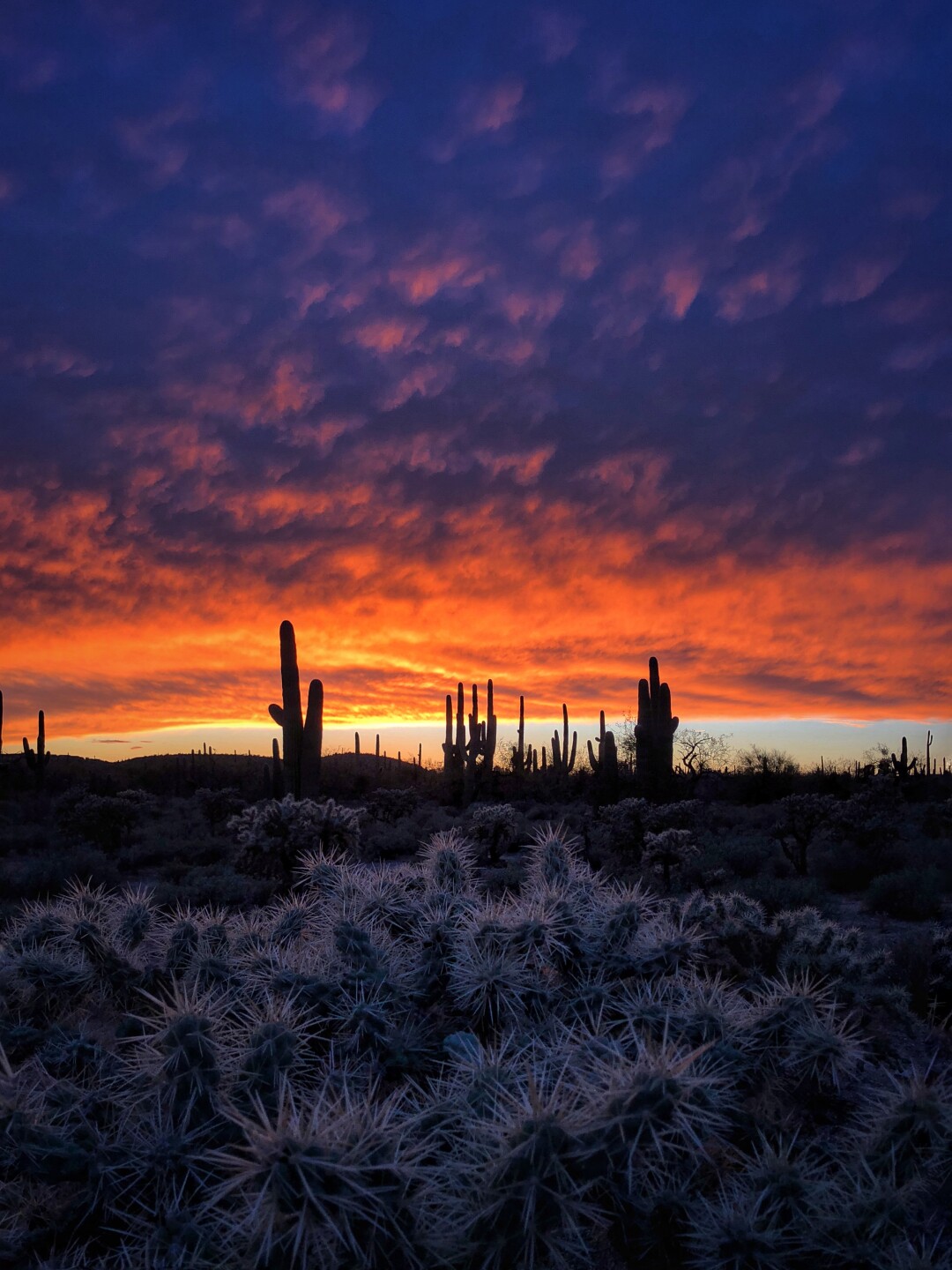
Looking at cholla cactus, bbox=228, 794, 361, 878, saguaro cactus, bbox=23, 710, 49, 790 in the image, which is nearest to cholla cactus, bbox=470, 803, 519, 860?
cholla cactus, bbox=228, 794, 361, 878

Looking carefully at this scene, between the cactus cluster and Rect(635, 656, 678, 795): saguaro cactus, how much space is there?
21737mm

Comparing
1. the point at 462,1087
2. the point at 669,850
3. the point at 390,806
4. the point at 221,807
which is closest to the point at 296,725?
the point at 221,807

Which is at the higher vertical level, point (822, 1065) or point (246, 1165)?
point (246, 1165)

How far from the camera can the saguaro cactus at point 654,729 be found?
1033 inches

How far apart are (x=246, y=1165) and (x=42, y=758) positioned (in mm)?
37811

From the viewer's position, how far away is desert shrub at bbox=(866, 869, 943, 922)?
35.0ft

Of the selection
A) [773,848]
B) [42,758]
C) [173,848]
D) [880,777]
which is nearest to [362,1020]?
[773,848]

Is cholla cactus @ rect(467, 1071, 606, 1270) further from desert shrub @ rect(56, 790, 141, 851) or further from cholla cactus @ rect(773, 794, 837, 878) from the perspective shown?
desert shrub @ rect(56, 790, 141, 851)

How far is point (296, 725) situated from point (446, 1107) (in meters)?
18.8

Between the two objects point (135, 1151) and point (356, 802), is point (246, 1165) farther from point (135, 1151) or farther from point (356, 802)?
point (356, 802)

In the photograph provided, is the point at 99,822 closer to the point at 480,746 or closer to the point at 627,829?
the point at 627,829

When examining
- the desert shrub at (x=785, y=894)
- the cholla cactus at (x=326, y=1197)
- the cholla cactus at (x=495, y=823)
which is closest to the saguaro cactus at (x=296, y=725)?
the cholla cactus at (x=495, y=823)

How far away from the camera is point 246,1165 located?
6.91ft

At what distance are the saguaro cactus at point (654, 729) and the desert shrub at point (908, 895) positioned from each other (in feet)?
46.4
